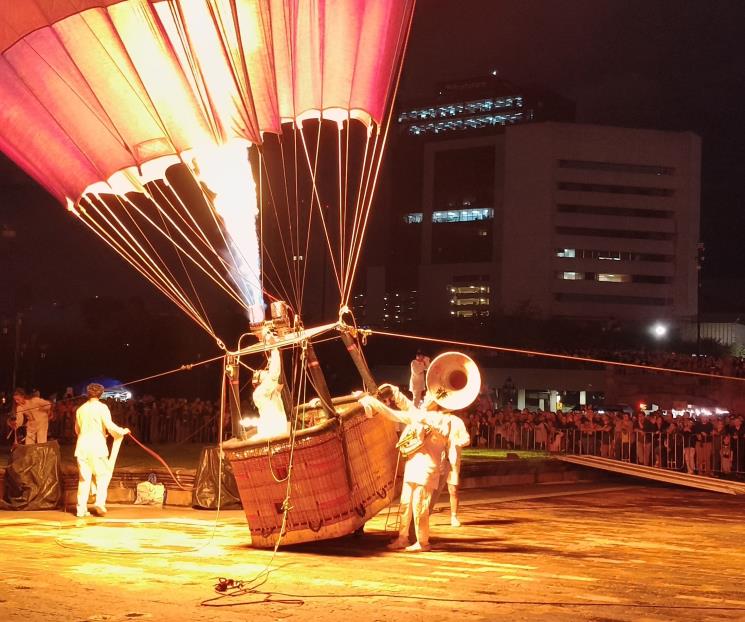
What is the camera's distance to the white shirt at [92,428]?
41.9ft

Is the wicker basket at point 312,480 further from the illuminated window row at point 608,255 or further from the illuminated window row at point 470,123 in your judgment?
the illuminated window row at point 470,123

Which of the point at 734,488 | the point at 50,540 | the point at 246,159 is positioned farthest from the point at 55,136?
the point at 734,488

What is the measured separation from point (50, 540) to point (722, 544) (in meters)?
7.52

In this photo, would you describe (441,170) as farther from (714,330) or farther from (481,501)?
(481,501)

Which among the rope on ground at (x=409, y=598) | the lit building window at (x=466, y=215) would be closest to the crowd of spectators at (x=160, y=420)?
the rope on ground at (x=409, y=598)

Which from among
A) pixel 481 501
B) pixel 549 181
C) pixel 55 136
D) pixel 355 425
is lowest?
pixel 481 501

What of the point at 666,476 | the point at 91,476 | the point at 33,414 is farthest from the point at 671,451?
the point at 91,476

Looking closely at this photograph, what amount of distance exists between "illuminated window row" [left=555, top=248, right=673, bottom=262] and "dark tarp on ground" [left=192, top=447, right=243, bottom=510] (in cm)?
8744

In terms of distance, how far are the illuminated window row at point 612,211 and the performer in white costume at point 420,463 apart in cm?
9185

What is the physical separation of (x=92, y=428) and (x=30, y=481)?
6.56 ft

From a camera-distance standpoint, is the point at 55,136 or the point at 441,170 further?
the point at 441,170

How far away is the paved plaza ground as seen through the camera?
7.07 metres

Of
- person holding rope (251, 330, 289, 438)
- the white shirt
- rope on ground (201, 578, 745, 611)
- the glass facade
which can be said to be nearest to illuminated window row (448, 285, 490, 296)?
the glass facade

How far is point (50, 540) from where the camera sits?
34.9 feet
